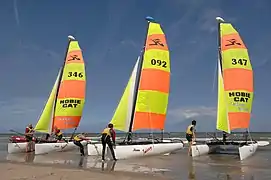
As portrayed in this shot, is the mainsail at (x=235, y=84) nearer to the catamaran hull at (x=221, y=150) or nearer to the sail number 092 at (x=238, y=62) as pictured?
the sail number 092 at (x=238, y=62)

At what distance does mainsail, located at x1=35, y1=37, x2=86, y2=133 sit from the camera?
68.8 feet

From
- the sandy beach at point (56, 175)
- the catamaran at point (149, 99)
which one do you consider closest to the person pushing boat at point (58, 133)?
the catamaran at point (149, 99)

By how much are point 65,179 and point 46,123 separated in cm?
1235

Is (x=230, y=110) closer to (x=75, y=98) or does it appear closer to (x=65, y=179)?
(x=75, y=98)

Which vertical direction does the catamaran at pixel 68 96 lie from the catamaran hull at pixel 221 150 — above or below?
above

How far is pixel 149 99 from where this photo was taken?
1680cm

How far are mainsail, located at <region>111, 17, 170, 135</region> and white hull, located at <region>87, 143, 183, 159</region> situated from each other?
1336 millimetres

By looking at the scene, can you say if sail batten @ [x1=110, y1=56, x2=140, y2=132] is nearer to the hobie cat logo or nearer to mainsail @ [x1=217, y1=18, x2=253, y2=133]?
the hobie cat logo

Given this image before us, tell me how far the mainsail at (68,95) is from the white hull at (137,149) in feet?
17.6

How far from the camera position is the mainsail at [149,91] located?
53.5ft

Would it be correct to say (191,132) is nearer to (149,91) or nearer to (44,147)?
(149,91)

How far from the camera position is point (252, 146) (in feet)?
53.5

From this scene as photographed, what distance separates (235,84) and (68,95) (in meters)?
9.84

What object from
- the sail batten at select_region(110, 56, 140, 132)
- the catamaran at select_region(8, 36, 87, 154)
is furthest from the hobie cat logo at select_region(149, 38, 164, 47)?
the catamaran at select_region(8, 36, 87, 154)
